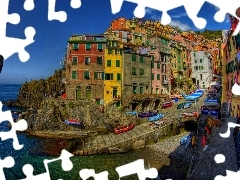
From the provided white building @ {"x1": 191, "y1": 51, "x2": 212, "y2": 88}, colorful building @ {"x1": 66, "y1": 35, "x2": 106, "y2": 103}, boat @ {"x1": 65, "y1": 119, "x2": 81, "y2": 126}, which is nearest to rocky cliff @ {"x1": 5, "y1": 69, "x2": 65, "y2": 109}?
white building @ {"x1": 191, "y1": 51, "x2": 212, "y2": 88}

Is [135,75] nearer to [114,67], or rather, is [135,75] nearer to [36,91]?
[114,67]

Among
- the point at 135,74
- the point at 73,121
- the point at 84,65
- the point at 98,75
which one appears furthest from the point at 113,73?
the point at 73,121

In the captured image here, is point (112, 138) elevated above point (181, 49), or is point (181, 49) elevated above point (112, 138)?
point (181, 49)

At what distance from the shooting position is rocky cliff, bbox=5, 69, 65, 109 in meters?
74.2

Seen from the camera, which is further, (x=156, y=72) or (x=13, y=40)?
(x=156, y=72)

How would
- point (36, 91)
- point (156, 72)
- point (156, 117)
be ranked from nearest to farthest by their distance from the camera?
point (156, 117) → point (156, 72) → point (36, 91)

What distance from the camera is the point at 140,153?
1104 inches

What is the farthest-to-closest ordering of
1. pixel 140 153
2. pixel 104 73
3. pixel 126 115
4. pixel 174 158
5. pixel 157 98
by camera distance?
pixel 157 98, pixel 104 73, pixel 126 115, pixel 140 153, pixel 174 158

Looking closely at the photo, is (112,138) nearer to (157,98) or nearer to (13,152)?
(13,152)

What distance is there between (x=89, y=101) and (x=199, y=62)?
110ft

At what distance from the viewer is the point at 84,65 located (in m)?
40.7

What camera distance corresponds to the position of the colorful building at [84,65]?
40500 millimetres

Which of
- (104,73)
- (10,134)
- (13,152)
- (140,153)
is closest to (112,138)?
(140,153)

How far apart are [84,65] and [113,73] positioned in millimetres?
4087
